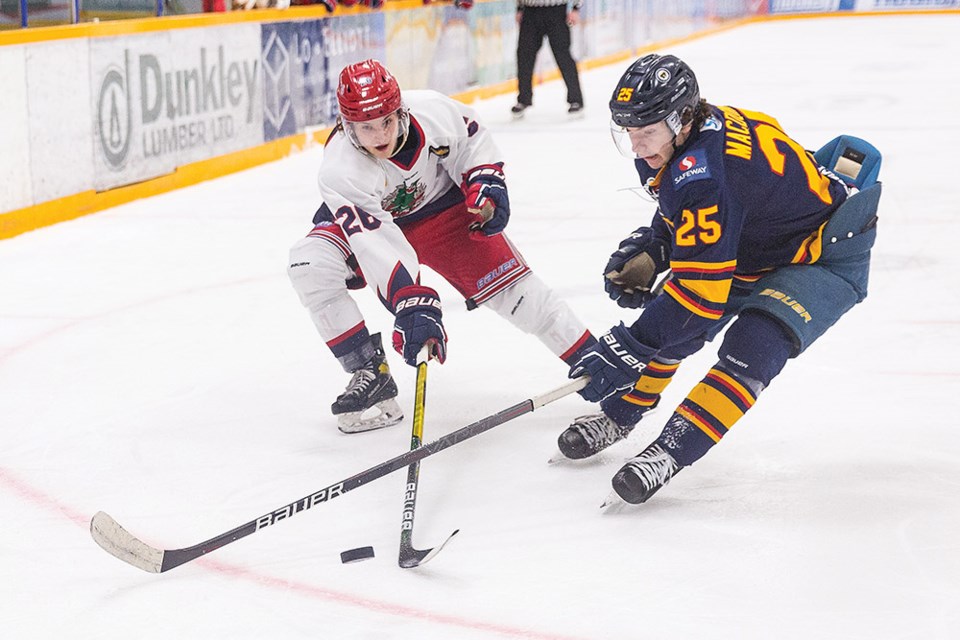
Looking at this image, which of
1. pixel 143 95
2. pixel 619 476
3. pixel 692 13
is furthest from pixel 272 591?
pixel 692 13

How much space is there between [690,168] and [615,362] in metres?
0.37

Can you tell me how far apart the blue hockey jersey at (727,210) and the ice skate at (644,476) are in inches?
8.0

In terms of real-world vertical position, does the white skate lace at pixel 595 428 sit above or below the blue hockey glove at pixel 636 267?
below

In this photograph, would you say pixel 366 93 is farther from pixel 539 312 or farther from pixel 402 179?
pixel 539 312

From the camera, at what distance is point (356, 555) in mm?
1981

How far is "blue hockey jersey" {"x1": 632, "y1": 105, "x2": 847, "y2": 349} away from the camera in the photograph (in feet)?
6.73

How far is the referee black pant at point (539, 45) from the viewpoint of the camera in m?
8.00

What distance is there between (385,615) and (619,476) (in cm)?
54

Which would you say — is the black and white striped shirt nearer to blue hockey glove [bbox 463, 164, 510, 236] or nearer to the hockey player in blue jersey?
blue hockey glove [bbox 463, 164, 510, 236]

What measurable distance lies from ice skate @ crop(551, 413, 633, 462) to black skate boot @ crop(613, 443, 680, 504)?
232 millimetres

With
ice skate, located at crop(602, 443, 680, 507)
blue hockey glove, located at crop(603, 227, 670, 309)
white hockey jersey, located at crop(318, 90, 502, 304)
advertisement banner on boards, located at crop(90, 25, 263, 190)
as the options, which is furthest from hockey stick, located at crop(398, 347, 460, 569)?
advertisement banner on boards, located at crop(90, 25, 263, 190)

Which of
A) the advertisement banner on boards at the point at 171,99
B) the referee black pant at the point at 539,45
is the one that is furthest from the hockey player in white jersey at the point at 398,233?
the referee black pant at the point at 539,45

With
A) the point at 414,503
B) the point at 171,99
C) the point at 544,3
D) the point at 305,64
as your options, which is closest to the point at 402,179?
the point at 414,503

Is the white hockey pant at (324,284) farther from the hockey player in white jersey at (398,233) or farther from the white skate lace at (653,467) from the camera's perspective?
the white skate lace at (653,467)
